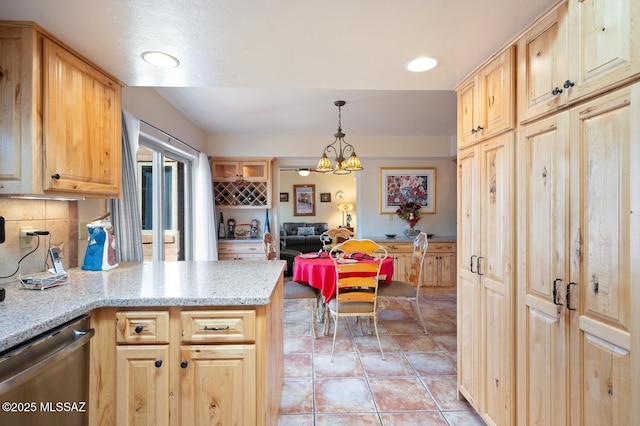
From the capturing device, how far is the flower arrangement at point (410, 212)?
5.19 m

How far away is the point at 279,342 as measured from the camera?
6.53ft

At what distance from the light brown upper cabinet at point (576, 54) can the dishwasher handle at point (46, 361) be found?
2198mm

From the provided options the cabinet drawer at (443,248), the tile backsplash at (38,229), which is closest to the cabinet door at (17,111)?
the tile backsplash at (38,229)

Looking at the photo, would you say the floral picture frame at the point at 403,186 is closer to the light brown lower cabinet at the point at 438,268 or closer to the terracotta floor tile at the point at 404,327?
the light brown lower cabinet at the point at 438,268

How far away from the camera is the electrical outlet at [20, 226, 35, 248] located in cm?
165

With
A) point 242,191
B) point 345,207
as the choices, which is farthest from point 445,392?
point 345,207

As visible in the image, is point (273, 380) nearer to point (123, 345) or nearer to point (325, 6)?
point (123, 345)

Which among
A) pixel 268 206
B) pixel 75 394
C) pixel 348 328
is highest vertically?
pixel 268 206

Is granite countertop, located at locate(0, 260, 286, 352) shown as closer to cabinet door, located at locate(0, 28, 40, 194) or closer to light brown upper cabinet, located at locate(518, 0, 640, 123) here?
cabinet door, located at locate(0, 28, 40, 194)

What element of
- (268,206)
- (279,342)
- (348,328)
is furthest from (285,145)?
(279,342)

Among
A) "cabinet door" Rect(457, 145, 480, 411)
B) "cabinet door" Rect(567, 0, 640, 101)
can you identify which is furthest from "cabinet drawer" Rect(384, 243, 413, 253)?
"cabinet door" Rect(567, 0, 640, 101)

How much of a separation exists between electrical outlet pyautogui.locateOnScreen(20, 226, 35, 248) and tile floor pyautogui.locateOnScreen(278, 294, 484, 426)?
1.79 m

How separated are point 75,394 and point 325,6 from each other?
1.95m

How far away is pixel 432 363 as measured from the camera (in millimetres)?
2600
